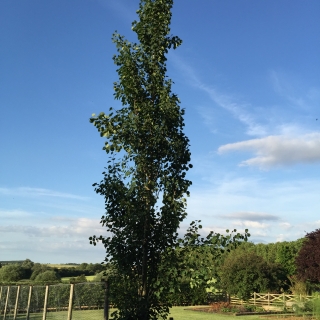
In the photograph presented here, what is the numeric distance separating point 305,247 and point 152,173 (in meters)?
27.2

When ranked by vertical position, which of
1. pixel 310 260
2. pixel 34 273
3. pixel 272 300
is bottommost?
pixel 272 300

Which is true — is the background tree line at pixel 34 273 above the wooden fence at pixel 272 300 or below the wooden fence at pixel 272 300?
above

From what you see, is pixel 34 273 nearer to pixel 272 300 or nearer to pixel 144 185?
pixel 272 300

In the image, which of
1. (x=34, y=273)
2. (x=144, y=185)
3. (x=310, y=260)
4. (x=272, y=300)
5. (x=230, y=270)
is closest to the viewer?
(x=144, y=185)

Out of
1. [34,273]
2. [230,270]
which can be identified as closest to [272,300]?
[230,270]

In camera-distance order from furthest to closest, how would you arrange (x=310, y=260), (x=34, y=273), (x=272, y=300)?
(x=34, y=273), (x=272, y=300), (x=310, y=260)

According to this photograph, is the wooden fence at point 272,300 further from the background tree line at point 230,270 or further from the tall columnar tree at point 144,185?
the tall columnar tree at point 144,185

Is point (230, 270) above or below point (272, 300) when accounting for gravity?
above

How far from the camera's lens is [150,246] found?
6.30 metres

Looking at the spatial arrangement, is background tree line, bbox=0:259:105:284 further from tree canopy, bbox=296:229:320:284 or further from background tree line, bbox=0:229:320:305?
tree canopy, bbox=296:229:320:284

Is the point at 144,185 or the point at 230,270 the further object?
the point at 230,270

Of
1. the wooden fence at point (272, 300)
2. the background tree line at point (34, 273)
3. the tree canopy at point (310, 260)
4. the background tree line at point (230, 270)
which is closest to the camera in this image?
the background tree line at point (230, 270)

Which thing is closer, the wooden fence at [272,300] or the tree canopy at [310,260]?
the tree canopy at [310,260]

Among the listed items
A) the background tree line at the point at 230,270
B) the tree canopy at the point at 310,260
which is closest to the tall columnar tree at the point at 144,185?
the background tree line at the point at 230,270
